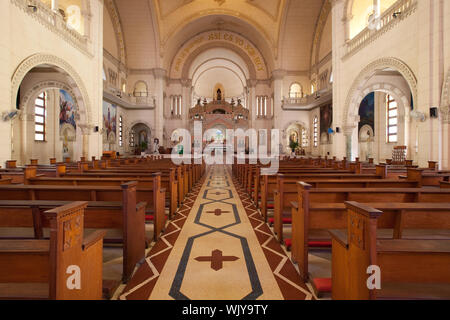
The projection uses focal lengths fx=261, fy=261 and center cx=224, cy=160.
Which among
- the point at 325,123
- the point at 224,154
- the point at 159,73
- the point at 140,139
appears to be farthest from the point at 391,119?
the point at 140,139

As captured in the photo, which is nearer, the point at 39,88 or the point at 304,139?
the point at 39,88

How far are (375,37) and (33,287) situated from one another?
46.6ft

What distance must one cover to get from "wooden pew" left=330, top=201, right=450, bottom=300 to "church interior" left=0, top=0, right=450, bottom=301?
0.01m

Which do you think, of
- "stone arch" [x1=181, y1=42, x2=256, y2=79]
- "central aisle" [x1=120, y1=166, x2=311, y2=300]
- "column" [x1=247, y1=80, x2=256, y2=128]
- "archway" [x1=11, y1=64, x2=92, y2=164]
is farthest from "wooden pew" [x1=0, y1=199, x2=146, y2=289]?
"stone arch" [x1=181, y1=42, x2=256, y2=79]

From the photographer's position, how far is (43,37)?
10266 mm

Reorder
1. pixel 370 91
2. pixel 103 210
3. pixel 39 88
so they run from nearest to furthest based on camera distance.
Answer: pixel 103 210, pixel 370 91, pixel 39 88

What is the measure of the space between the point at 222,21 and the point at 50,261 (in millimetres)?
30079

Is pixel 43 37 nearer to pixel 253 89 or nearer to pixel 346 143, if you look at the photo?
pixel 346 143

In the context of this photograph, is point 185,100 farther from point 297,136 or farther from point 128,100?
point 297,136

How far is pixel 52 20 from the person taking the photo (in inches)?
426

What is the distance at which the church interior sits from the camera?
1.88 m

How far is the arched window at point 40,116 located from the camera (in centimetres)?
1559

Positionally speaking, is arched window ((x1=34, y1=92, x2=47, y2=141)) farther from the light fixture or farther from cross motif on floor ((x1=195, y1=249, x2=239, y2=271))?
cross motif on floor ((x1=195, y1=249, x2=239, y2=271))

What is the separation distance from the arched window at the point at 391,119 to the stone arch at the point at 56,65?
17.7m
